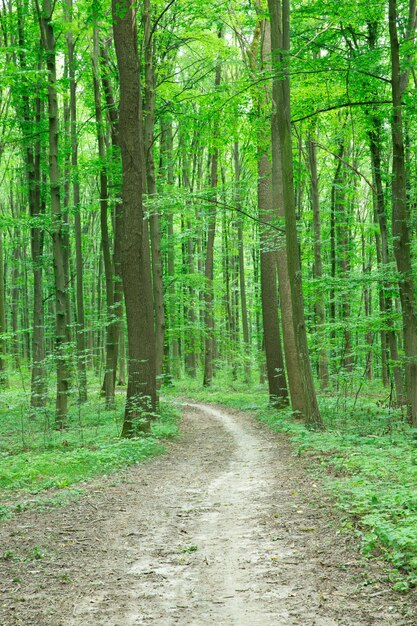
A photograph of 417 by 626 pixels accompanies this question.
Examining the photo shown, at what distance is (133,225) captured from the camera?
11.4 metres

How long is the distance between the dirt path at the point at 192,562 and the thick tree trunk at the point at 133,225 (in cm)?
345

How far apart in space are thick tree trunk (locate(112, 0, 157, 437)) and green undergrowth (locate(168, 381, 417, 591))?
11.1ft

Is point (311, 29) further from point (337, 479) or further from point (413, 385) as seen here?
point (337, 479)

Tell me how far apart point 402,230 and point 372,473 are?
5.28 m

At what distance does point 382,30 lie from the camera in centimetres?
1502

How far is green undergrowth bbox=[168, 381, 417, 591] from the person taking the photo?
4496 millimetres

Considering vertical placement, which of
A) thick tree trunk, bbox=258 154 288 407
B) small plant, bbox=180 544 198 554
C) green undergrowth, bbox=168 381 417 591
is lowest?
small plant, bbox=180 544 198 554

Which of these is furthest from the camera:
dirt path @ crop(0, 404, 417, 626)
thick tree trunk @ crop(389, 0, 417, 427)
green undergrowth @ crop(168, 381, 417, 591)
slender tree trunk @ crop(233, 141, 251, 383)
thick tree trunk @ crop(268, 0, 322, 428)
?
slender tree trunk @ crop(233, 141, 251, 383)

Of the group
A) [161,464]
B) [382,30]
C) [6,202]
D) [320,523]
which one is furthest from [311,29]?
[6,202]

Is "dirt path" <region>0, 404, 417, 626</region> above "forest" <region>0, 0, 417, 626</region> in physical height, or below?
A: below

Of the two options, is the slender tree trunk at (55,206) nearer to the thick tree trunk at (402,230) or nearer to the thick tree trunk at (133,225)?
the thick tree trunk at (133,225)

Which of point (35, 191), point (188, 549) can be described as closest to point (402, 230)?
point (188, 549)

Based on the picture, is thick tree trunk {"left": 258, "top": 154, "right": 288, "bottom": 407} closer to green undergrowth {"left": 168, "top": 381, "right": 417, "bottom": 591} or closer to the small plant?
green undergrowth {"left": 168, "top": 381, "right": 417, "bottom": 591}

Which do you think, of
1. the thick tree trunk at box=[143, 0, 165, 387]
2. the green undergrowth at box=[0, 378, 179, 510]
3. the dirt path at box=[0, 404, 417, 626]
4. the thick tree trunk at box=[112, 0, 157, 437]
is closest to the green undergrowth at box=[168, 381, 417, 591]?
the dirt path at box=[0, 404, 417, 626]
